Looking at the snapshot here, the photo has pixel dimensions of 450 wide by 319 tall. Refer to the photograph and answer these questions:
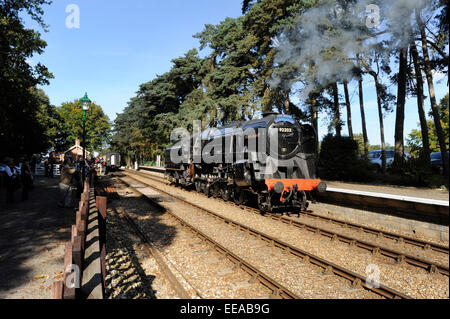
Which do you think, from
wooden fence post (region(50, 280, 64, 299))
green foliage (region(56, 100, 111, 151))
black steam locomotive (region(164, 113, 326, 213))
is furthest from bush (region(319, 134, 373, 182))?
green foliage (region(56, 100, 111, 151))

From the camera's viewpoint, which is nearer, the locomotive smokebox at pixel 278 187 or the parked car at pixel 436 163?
the locomotive smokebox at pixel 278 187

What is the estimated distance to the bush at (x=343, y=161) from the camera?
17.0 m

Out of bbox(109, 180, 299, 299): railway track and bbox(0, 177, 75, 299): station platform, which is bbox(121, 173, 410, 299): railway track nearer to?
bbox(109, 180, 299, 299): railway track

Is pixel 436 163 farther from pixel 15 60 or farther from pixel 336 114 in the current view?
pixel 15 60

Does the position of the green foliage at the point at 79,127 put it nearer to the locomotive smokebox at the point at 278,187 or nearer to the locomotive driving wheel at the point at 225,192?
the locomotive driving wheel at the point at 225,192

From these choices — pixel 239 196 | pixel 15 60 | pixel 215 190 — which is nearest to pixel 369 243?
pixel 239 196

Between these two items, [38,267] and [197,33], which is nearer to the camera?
[38,267]

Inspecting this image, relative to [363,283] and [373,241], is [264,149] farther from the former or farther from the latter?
[363,283]

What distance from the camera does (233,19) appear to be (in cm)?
2884

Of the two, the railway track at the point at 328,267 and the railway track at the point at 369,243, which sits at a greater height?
the railway track at the point at 369,243

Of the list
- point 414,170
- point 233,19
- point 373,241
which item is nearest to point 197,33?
point 233,19

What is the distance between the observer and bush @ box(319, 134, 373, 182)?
17.0 m

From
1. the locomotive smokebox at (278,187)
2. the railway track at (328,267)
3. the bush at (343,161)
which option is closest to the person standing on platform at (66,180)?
the railway track at (328,267)

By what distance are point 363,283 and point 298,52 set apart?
15.2 m
